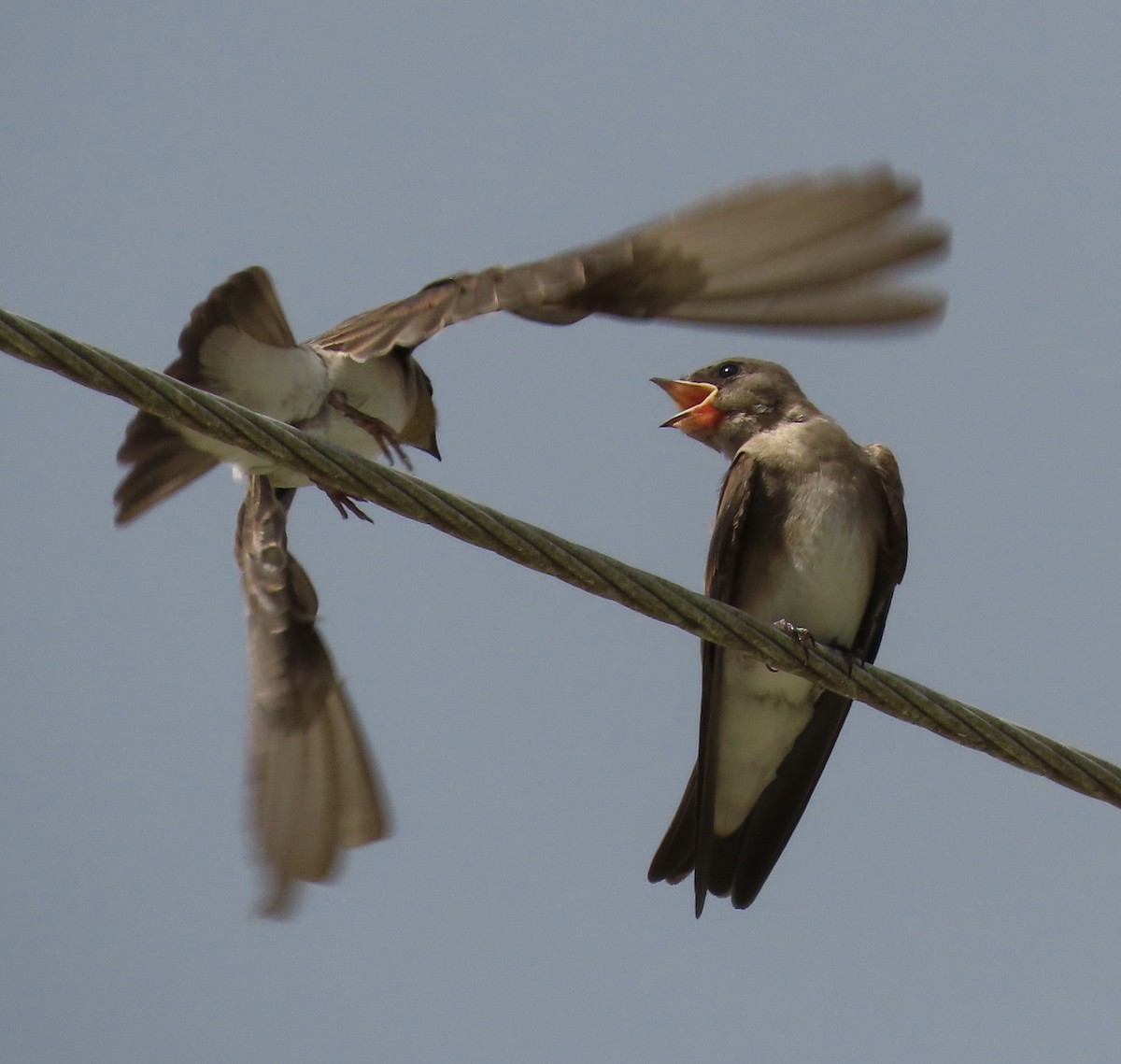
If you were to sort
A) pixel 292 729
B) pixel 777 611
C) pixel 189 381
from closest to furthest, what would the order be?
pixel 189 381 < pixel 777 611 < pixel 292 729

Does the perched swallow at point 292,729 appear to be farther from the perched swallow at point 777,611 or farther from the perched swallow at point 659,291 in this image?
the perched swallow at point 777,611

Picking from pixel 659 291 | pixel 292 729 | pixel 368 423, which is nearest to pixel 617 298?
pixel 659 291

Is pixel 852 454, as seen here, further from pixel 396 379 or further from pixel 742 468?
pixel 396 379

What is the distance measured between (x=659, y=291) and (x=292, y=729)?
280 centimetres

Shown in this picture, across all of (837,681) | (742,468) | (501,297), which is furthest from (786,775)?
(501,297)

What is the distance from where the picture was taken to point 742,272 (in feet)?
17.1

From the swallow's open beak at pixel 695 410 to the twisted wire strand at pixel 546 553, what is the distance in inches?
87.5

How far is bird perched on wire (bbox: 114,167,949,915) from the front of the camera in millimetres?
4832

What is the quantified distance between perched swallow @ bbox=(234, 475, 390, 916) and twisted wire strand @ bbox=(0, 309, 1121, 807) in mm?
2786

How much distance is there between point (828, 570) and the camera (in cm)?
604

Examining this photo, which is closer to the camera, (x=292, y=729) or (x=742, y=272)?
(x=742, y=272)

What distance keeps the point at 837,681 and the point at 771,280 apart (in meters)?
1.23

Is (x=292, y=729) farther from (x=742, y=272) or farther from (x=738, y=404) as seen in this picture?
(x=742, y=272)

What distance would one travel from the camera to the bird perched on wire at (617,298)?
4.83 meters
